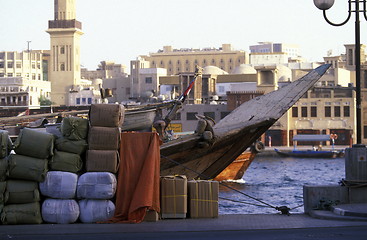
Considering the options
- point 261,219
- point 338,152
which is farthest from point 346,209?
point 338,152

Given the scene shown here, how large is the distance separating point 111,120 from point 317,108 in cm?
10295

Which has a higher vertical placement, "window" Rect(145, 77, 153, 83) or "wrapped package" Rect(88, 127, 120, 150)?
"window" Rect(145, 77, 153, 83)

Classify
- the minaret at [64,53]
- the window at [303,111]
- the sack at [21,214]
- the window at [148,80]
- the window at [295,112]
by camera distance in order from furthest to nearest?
the minaret at [64,53], the window at [148,80], the window at [295,112], the window at [303,111], the sack at [21,214]

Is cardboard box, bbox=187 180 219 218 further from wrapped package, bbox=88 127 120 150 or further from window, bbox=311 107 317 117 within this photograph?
window, bbox=311 107 317 117

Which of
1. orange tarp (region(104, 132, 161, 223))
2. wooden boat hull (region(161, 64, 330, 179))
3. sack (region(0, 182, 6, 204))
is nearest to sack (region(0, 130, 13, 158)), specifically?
sack (region(0, 182, 6, 204))

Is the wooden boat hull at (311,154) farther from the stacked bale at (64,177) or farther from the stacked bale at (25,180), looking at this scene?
the stacked bale at (25,180)

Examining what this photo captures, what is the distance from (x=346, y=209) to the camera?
57.2ft

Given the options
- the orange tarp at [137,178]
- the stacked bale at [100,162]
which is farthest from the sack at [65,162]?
the orange tarp at [137,178]

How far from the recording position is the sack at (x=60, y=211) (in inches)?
675

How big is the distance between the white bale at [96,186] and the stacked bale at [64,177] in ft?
0.50

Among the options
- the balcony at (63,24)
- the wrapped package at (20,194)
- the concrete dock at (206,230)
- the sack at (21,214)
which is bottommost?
the concrete dock at (206,230)

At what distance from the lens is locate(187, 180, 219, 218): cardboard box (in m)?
17.7

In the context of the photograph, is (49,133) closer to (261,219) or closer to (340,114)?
(261,219)

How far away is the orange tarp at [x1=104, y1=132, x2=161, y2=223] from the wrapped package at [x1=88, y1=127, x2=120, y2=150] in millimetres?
230
